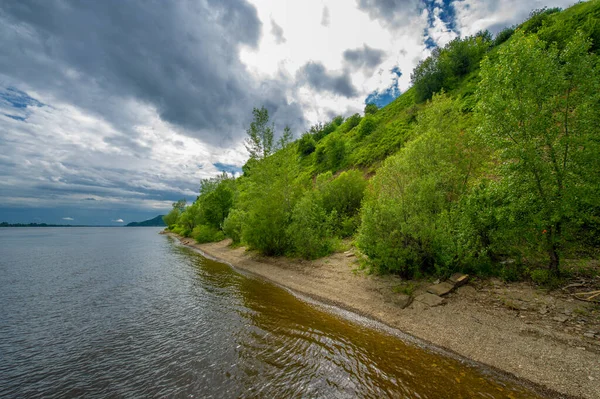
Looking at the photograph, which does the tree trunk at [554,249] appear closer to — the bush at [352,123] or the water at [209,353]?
the water at [209,353]

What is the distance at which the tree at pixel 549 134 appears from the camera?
9711 millimetres

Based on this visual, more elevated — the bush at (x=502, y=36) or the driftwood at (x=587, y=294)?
the bush at (x=502, y=36)

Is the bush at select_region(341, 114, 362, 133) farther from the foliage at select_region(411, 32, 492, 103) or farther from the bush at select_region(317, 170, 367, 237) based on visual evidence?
the bush at select_region(317, 170, 367, 237)

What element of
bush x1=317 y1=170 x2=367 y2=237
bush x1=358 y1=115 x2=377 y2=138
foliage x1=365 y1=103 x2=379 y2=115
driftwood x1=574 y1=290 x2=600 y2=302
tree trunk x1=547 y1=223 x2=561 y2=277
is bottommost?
driftwood x1=574 y1=290 x2=600 y2=302

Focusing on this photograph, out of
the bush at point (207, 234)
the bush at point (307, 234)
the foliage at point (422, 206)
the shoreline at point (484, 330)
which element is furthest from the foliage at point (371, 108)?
the shoreline at point (484, 330)

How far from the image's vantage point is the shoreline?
6906mm

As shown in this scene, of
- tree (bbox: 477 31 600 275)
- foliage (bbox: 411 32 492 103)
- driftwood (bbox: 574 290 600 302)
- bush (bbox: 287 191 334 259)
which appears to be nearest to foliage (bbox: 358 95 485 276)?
tree (bbox: 477 31 600 275)

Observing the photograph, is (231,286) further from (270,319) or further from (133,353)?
(133,353)

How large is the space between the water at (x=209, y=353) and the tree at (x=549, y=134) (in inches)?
297

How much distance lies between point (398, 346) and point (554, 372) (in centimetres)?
443

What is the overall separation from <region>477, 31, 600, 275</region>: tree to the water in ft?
24.8

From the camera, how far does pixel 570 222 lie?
9938 millimetres

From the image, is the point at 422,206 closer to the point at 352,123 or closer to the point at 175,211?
the point at 352,123

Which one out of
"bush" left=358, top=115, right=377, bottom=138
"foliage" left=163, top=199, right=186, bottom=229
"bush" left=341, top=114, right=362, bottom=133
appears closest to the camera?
"bush" left=358, top=115, right=377, bottom=138
